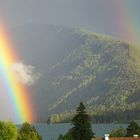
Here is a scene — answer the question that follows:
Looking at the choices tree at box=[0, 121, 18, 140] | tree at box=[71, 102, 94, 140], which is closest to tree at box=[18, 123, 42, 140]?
tree at box=[0, 121, 18, 140]

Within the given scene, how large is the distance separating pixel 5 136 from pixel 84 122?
3558 cm

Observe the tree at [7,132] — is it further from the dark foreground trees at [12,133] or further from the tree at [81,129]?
the tree at [81,129]

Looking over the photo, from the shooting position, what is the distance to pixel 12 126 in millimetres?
129750

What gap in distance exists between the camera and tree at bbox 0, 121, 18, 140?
123 metres

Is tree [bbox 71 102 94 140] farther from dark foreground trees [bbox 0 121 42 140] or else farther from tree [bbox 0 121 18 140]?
tree [bbox 0 121 18 140]

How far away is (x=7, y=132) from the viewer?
125 meters

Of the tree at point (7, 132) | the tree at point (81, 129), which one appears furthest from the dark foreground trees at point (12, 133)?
the tree at point (81, 129)

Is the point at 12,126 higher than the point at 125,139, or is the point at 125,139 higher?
the point at 12,126

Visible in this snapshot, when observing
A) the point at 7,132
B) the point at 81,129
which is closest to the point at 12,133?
the point at 7,132

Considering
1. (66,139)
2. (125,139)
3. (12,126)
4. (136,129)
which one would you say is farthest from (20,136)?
(125,139)

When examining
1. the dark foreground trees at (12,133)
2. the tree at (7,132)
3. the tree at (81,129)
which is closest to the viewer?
the tree at (81,129)

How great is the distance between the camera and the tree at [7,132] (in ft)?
405

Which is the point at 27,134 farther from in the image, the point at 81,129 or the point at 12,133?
the point at 81,129

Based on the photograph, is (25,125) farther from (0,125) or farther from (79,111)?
(79,111)
